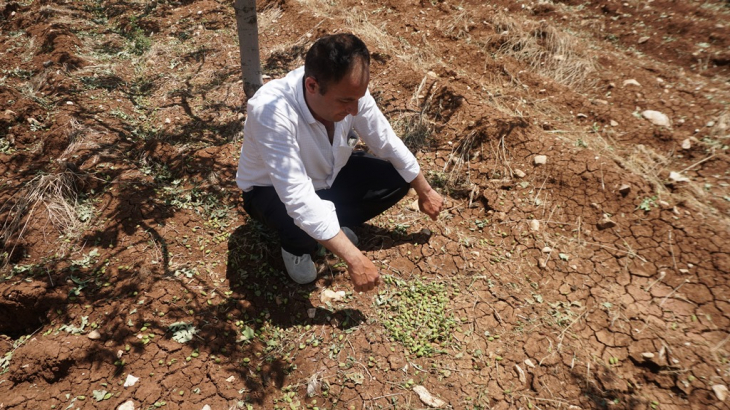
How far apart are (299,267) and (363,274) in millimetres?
709

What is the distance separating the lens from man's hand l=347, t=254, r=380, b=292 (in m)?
2.02

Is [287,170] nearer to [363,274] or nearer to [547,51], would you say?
[363,274]

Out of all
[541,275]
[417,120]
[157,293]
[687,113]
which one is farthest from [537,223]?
[157,293]

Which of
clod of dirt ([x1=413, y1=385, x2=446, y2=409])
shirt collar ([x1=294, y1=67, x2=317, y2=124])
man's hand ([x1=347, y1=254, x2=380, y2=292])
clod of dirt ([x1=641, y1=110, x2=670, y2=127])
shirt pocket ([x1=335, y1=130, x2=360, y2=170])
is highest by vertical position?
shirt collar ([x1=294, y1=67, x2=317, y2=124])

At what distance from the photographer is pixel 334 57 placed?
5.82 feet

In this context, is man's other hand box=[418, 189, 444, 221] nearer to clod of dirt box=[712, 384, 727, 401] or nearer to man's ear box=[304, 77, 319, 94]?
man's ear box=[304, 77, 319, 94]

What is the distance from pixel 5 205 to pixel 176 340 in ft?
6.12

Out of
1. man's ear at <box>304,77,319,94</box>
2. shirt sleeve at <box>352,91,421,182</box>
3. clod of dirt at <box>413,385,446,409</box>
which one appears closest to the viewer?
man's ear at <box>304,77,319,94</box>

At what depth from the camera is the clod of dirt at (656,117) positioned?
152 inches

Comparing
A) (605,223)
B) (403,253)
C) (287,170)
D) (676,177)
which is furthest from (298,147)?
(676,177)

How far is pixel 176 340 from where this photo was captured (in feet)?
7.27

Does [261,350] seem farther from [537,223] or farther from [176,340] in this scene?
[537,223]

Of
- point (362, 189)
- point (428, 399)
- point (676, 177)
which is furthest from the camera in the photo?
point (676, 177)

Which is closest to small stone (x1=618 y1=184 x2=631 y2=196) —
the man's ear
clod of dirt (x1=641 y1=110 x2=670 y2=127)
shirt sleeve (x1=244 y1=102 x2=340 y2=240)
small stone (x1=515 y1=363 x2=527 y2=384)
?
clod of dirt (x1=641 y1=110 x2=670 y2=127)
